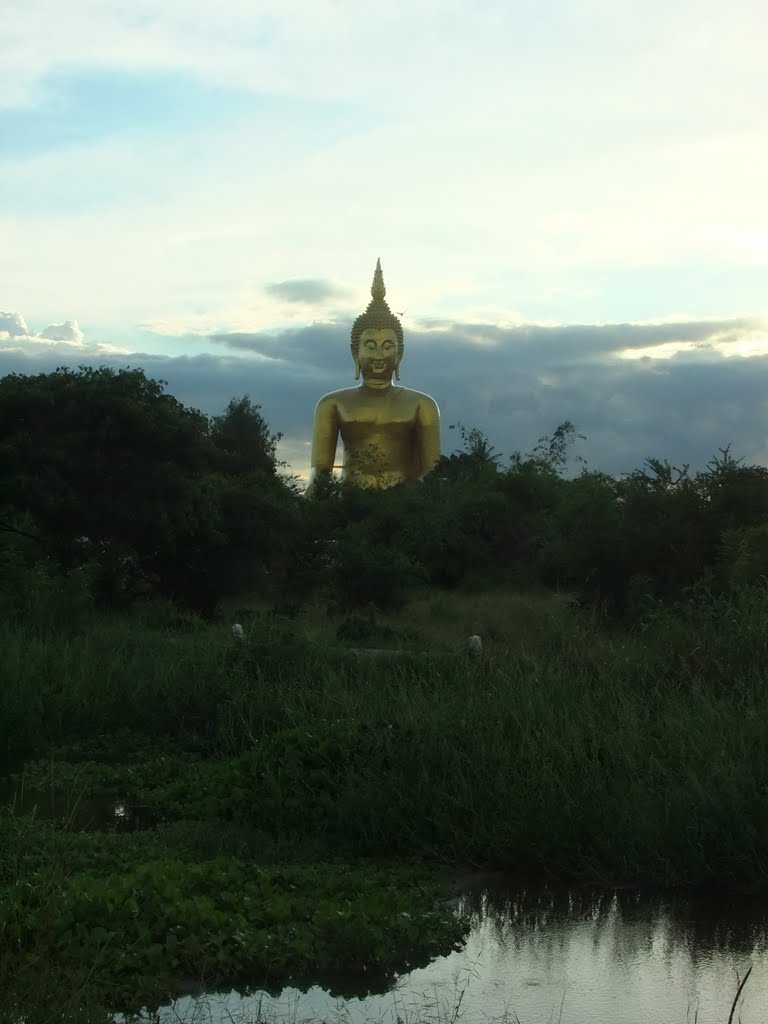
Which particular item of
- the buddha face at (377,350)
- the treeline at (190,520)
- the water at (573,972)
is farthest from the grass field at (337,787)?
the buddha face at (377,350)

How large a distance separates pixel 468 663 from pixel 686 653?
1892 mm

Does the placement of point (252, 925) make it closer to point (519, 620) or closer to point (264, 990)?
point (264, 990)

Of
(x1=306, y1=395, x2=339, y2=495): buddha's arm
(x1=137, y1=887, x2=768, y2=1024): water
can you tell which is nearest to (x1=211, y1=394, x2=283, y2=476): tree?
(x1=306, y1=395, x2=339, y2=495): buddha's arm

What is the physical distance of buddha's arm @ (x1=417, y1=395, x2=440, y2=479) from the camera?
39.7m

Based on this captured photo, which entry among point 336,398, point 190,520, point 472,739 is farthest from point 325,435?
point 472,739

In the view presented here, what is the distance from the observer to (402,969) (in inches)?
238

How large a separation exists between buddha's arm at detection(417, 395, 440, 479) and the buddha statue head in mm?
1292

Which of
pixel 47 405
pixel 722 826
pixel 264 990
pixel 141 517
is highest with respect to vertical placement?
pixel 47 405

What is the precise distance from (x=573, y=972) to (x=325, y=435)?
34450 mm

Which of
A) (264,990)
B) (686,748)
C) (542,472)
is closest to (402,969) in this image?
(264,990)

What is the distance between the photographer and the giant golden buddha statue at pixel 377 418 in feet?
128

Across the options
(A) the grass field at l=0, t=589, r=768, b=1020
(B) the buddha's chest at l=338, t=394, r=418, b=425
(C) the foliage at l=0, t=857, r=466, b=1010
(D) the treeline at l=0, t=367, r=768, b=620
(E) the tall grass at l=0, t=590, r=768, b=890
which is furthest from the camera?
(B) the buddha's chest at l=338, t=394, r=418, b=425

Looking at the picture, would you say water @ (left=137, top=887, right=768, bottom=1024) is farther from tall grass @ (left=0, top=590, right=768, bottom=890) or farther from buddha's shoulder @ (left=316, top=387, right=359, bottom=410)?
buddha's shoulder @ (left=316, top=387, right=359, bottom=410)

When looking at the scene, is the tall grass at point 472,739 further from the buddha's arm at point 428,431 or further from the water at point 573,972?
the buddha's arm at point 428,431
